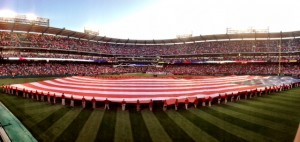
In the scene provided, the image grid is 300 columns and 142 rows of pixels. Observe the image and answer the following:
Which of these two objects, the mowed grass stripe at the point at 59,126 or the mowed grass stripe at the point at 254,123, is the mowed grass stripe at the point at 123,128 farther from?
the mowed grass stripe at the point at 254,123


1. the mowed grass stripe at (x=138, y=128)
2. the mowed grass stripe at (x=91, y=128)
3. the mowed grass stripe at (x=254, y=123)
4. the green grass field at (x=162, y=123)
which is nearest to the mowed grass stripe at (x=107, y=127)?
the green grass field at (x=162, y=123)

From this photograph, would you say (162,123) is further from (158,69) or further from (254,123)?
(158,69)

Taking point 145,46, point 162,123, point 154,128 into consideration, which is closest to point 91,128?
point 154,128

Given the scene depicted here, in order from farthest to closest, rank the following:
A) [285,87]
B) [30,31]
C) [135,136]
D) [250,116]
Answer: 1. [30,31]
2. [285,87]
3. [250,116]
4. [135,136]

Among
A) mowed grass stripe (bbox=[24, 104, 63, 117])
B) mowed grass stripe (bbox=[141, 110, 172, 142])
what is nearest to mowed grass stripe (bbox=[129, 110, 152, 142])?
mowed grass stripe (bbox=[141, 110, 172, 142])

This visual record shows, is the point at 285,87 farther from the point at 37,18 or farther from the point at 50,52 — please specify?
the point at 37,18

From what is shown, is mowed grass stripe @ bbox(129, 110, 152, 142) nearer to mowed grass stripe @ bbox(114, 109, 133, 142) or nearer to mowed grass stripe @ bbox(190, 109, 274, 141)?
mowed grass stripe @ bbox(114, 109, 133, 142)

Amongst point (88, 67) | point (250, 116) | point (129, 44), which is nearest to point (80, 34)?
point (88, 67)

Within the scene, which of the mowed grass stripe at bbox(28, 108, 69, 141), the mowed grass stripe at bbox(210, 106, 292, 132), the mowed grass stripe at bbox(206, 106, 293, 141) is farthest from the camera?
the mowed grass stripe at bbox(210, 106, 292, 132)

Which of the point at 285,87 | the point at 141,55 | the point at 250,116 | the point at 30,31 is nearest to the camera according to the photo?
the point at 250,116
